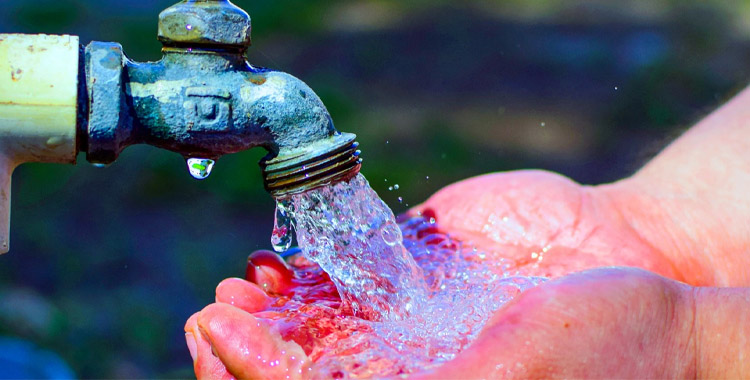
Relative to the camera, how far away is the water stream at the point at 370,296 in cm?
128

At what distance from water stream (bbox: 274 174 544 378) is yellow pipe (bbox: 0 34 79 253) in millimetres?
391

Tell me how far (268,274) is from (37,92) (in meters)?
0.63

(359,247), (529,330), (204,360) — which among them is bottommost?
(204,360)

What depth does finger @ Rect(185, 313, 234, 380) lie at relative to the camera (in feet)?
4.19

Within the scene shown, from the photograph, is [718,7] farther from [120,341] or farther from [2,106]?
[2,106]

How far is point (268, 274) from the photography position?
1.57 meters

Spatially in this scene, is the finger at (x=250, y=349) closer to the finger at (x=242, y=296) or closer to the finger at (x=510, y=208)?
the finger at (x=242, y=296)

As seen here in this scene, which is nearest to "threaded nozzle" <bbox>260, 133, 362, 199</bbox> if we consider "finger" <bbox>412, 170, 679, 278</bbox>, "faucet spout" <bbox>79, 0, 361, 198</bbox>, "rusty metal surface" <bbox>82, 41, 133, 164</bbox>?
"faucet spout" <bbox>79, 0, 361, 198</bbox>

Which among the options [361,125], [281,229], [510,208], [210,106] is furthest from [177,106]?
[361,125]

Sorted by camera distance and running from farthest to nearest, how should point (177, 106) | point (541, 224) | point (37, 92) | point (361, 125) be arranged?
point (361, 125) → point (541, 224) → point (177, 106) → point (37, 92)

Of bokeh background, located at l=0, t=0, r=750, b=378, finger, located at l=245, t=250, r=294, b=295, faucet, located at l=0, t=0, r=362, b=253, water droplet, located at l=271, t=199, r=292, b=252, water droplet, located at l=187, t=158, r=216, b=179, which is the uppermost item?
faucet, located at l=0, t=0, r=362, b=253

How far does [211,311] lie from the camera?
1258mm

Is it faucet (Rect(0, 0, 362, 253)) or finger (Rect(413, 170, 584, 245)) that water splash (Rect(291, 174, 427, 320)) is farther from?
finger (Rect(413, 170, 584, 245))

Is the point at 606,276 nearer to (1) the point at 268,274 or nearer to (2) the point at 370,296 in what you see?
(2) the point at 370,296
